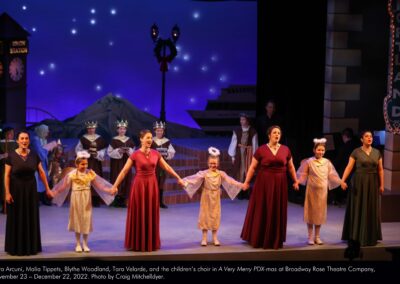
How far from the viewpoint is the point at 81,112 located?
15945mm

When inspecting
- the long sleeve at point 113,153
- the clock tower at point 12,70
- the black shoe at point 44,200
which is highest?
the clock tower at point 12,70

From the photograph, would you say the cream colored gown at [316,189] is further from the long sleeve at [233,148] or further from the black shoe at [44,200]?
the black shoe at [44,200]

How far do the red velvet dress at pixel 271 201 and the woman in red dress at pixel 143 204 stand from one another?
3.85 feet

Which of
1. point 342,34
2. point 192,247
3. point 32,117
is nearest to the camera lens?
point 192,247

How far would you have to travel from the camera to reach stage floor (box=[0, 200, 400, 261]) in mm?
9548

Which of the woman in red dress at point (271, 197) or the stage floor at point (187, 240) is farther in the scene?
the woman in red dress at point (271, 197)

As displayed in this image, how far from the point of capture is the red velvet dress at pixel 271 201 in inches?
390

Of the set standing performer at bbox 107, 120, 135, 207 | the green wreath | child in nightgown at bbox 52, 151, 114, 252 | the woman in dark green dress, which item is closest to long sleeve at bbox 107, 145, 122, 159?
standing performer at bbox 107, 120, 135, 207

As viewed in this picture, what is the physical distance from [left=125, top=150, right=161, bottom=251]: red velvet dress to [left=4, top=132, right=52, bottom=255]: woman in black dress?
1039 mm

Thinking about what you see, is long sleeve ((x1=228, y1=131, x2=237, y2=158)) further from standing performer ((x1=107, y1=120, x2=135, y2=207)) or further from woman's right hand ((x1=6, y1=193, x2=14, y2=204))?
woman's right hand ((x1=6, y1=193, x2=14, y2=204))

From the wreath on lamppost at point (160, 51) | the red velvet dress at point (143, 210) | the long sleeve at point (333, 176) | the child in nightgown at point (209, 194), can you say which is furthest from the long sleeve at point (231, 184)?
the wreath on lamppost at point (160, 51)

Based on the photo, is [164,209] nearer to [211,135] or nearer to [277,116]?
[277,116]
